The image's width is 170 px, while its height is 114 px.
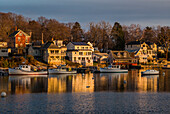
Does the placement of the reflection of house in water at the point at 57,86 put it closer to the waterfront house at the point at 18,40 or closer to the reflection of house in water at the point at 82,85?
the reflection of house in water at the point at 82,85

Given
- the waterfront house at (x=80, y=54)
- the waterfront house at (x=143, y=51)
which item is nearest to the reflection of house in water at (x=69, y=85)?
the waterfront house at (x=80, y=54)

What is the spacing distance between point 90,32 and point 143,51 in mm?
27881

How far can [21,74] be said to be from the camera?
251 ft

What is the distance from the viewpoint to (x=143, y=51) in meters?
128

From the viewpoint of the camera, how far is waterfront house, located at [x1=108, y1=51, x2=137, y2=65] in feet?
373

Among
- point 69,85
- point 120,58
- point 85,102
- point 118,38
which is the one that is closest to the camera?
point 85,102

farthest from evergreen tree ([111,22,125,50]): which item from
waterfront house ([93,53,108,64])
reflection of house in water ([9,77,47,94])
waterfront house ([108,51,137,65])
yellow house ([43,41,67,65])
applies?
reflection of house in water ([9,77,47,94])

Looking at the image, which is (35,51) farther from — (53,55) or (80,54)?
(80,54)

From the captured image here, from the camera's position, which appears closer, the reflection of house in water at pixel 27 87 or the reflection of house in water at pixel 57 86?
the reflection of house in water at pixel 27 87

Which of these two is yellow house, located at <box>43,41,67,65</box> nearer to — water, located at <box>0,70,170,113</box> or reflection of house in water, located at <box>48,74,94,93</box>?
reflection of house in water, located at <box>48,74,94,93</box>

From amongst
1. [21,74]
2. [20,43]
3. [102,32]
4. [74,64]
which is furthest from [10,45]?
[102,32]

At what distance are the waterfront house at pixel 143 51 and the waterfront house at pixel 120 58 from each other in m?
6.08

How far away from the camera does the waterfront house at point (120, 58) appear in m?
114

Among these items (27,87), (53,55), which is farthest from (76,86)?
(53,55)
